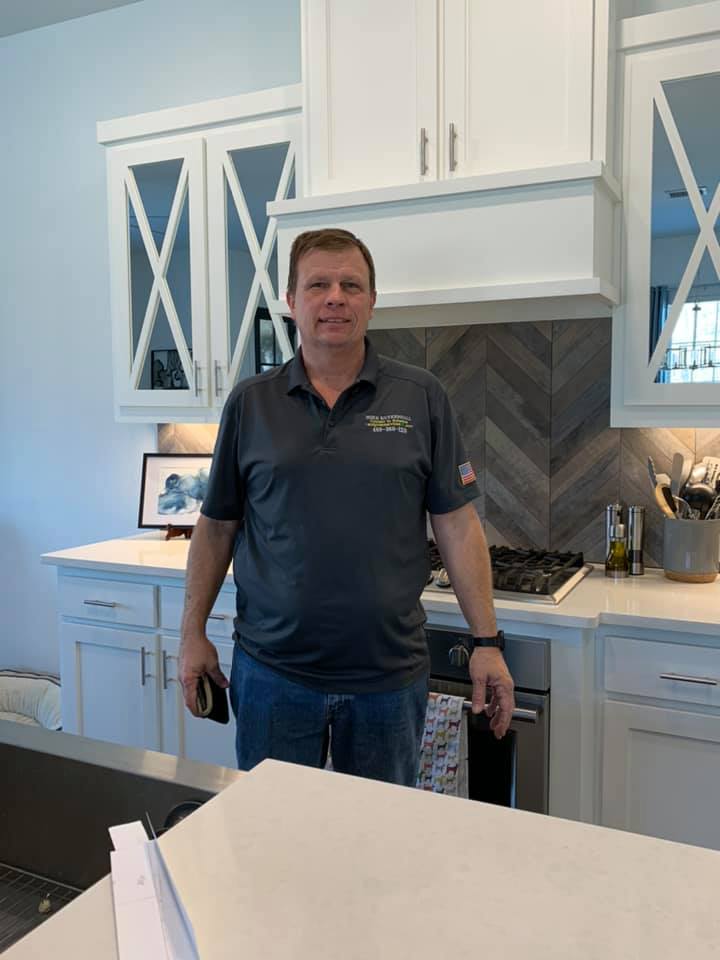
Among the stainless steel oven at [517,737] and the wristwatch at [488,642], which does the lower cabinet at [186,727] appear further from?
the wristwatch at [488,642]

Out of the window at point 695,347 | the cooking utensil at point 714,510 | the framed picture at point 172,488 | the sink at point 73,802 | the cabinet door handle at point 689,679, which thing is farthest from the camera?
the framed picture at point 172,488

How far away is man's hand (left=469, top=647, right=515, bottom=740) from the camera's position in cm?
172

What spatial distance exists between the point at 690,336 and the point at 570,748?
1.06 meters

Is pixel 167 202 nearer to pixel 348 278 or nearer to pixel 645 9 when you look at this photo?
pixel 348 278

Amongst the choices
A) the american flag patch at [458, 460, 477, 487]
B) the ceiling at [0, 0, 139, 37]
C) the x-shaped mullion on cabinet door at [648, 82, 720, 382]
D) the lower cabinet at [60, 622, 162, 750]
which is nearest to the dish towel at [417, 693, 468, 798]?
the american flag patch at [458, 460, 477, 487]

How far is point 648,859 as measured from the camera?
0.73 metres

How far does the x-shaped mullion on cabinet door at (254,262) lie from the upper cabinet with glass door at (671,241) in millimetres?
1007

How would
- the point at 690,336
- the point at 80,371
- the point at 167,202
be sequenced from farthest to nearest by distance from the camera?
the point at 80,371 < the point at 167,202 < the point at 690,336

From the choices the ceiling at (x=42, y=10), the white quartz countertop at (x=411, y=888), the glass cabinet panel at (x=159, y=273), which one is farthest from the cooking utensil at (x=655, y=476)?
the ceiling at (x=42, y=10)

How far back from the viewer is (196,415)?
2.81m

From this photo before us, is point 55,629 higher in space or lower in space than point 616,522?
lower

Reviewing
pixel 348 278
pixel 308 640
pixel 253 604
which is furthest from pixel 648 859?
pixel 348 278

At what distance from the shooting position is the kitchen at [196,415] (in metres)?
2.12

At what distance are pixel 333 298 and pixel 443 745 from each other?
1090mm
